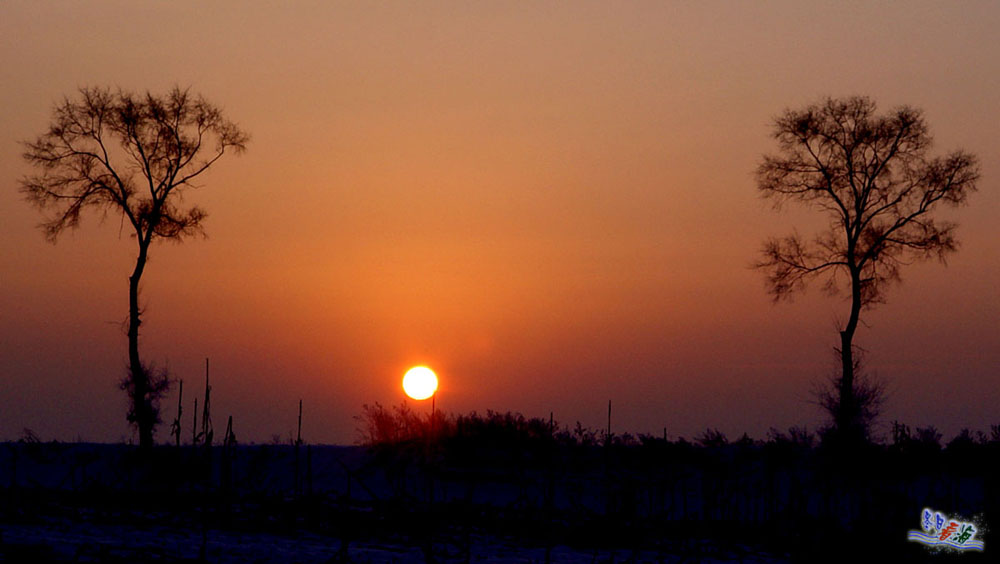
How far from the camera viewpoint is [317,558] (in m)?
16.7

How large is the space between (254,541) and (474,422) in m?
13.0

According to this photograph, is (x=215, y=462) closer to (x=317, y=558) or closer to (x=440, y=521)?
(x=440, y=521)

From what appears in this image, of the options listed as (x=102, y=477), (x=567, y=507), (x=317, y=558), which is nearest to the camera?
(x=317, y=558)

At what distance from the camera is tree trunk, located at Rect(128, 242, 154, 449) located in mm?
28688

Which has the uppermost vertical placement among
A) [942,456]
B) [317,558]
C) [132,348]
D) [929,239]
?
[929,239]

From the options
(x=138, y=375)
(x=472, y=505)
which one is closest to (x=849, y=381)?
(x=472, y=505)

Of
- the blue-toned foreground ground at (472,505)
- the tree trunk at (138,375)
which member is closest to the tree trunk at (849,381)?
the blue-toned foreground ground at (472,505)

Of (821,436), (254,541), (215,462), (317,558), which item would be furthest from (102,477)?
(821,436)

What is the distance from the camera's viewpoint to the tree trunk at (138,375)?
28.7m

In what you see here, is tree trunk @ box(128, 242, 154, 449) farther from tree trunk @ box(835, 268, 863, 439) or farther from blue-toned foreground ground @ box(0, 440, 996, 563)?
tree trunk @ box(835, 268, 863, 439)

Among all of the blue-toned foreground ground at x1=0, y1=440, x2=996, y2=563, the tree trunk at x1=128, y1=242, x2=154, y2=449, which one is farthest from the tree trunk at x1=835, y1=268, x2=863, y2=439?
the tree trunk at x1=128, y1=242, x2=154, y2=449

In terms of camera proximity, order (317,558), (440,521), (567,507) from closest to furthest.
A: 1. (317,558)
2. (440,521)
3. (567,507)

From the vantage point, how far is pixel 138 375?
28.9 metres

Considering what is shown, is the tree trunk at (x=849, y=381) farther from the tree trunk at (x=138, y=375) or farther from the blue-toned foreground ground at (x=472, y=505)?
the tree trunk at (x=138, y=375)
